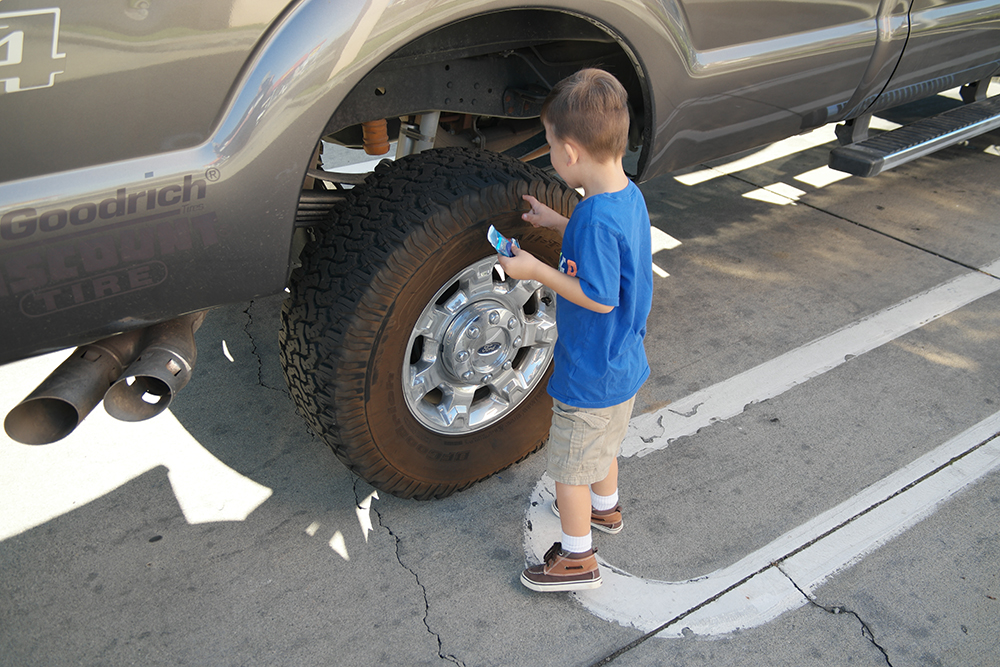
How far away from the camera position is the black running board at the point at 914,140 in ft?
11.0

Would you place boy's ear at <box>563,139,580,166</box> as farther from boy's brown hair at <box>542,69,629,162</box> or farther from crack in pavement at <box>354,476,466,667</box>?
crack in pavement at <box>354,476,466,667</box>

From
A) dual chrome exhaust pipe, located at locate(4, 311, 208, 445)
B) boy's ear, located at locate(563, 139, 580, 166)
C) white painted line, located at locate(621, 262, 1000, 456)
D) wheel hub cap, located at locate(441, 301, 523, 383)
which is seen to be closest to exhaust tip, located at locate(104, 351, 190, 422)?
dual chrome exhaust pipe, located at locate(4, 311, 208, 445)

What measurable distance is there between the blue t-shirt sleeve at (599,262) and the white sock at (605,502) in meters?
0.78

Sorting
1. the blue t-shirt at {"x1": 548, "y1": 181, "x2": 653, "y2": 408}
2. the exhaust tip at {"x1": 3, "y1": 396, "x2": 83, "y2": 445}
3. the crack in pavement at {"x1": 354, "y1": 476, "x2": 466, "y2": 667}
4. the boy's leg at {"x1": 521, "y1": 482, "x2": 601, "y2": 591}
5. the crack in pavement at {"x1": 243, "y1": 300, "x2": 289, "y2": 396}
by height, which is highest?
the blue t-shirt at {"x1": 548, "y1": 181, "x2": 653, "y2": 408}

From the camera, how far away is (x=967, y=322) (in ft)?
10.9

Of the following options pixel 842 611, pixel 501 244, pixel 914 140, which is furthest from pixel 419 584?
pixel 914 140

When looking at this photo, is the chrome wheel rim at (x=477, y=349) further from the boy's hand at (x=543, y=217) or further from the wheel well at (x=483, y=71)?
the wheel well at (x=483, y=71)

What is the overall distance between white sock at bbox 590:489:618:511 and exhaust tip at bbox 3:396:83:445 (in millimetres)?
1400

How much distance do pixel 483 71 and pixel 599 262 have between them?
3.17 ft

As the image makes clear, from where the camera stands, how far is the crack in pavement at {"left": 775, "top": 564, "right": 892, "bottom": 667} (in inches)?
78.2

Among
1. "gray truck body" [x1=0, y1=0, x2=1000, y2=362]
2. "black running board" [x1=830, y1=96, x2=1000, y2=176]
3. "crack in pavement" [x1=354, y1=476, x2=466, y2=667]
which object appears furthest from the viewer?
"black running board" [x1=830, y1=96, x2=1000, y2=176]

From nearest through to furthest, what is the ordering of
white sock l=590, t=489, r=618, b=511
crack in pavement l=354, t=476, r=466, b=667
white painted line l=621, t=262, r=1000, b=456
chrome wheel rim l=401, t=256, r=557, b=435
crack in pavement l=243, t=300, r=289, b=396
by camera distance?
crack in pavement l=354, t=476, r=466, b=667, chrome wheel rim l=401, t=256, r=557, b=435, white sock l=590, t=489, r=618, b=511, white painted line l=621, t=262, r=1000, b=456, crack in pavement l=243, t=300, r=289, b=396

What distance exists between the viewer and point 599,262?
5.68 feet

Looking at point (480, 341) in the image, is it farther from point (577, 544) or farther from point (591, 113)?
point (591, 113)
